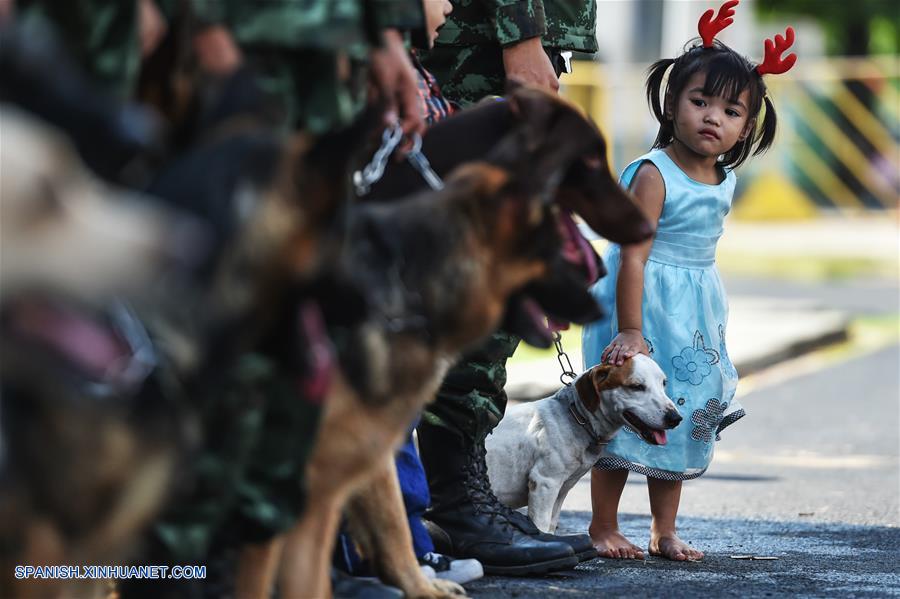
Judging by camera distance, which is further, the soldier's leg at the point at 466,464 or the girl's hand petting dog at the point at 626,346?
the girl's hand petting dog at the point at 626,346

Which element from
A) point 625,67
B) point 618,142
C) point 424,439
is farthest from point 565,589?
point 625,67

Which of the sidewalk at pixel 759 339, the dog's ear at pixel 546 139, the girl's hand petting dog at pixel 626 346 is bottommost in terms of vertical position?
the sidewalk at pixel 759 339

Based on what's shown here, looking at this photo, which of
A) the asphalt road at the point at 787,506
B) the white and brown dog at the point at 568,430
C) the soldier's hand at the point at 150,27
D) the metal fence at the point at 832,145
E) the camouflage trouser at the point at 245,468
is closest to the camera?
the camouflage trouser at the point at 245,468

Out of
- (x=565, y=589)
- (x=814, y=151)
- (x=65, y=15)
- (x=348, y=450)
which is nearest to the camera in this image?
(x=65, y=15)

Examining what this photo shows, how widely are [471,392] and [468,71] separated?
998mm

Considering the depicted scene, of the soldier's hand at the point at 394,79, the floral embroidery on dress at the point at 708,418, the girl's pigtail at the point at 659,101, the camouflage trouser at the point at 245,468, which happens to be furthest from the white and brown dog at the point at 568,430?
the camouflage trouser at the point at 245,468

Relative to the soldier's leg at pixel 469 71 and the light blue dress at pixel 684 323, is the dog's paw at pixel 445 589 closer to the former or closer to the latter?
the light blue dress at pixel 684 323

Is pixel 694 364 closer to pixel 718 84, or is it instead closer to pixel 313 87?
pixel 718 84

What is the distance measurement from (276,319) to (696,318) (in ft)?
9.56

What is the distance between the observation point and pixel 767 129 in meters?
5.34

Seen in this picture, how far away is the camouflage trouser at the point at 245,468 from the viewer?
2549 mm

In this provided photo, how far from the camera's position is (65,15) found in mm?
2654

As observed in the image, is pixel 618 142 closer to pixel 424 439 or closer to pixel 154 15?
pixel 424 439

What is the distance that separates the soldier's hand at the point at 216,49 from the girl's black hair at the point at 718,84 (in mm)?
2696
